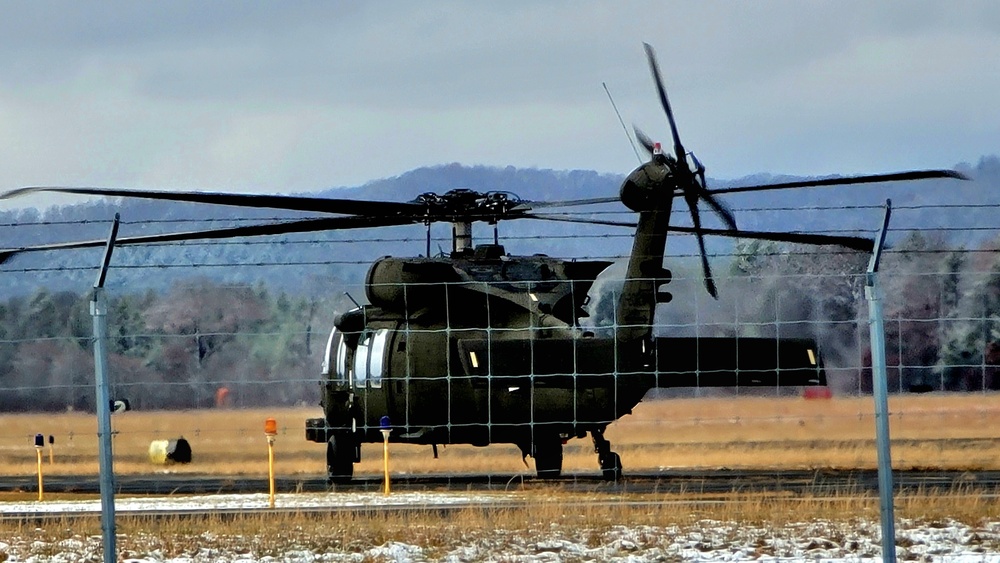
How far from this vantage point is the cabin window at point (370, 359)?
23141mm

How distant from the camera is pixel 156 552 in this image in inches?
572

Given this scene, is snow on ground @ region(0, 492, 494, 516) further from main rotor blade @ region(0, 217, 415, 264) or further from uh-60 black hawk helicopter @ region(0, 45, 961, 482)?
main rotor blade @ region(0, 217, 415, 264)

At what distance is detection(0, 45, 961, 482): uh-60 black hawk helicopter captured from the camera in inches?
743

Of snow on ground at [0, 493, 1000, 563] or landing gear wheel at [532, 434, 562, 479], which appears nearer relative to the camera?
snow on ground at [0, 493, 1000, 563]

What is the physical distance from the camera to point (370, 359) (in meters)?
23.3

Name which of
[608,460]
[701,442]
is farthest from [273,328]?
[608,460]

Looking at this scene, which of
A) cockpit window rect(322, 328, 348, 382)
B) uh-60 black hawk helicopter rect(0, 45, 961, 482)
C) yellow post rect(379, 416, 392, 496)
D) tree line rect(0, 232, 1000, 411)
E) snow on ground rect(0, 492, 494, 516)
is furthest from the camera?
tree line rect(0, 232, 1000, 411)

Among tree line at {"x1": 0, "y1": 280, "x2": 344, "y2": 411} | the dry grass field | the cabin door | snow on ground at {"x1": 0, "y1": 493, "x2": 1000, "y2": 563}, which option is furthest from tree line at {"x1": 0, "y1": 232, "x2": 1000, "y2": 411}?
snow on ground at {"x1": 0, "y1": 493, "x2": 1000, "y2": 563}

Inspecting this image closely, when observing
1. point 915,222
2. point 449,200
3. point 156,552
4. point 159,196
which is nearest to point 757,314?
point 449,200

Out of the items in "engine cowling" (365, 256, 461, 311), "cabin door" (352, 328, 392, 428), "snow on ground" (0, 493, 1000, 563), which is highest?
"engine cowling" (365, 256, 461, 311)

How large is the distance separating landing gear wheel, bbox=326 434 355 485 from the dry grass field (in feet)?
11.3

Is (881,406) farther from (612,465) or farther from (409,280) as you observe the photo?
(612,465)

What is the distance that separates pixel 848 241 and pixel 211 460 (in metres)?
17.2

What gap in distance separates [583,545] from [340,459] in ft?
34.6
